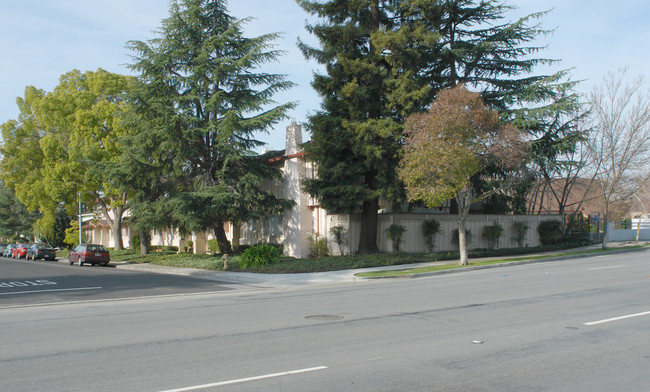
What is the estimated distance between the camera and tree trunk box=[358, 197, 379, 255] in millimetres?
28125

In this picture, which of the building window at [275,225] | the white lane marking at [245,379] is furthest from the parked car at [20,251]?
the white lane marking at [245,379]

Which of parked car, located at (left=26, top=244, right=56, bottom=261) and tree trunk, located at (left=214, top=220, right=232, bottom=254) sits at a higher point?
tree trunk, located at (left=214, top=220, right=232, bottom=254)

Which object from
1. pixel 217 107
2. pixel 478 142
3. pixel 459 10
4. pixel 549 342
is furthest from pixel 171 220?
pixel 549 342

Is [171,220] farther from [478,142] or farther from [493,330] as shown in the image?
[493,330]

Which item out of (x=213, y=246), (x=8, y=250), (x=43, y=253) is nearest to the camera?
(x=213, y=246)

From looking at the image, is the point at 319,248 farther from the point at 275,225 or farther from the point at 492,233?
the point at 492,233

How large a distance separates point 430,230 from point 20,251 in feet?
129

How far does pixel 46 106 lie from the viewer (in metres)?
40.6

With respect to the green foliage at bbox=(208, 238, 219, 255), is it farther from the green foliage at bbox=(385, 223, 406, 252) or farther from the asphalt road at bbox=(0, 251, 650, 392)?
the asphalt road at bbox=(0, 251, 650, 392)

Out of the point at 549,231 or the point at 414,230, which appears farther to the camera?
the point at 549,231

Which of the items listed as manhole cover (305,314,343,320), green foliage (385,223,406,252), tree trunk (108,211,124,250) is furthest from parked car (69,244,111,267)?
manhole cover (305,314,343,320)

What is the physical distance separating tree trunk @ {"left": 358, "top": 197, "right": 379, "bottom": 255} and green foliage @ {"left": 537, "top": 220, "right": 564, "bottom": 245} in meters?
12.7

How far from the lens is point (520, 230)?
32.7 m

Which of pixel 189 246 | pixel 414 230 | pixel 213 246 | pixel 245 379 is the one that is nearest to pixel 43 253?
pixel 189 246
